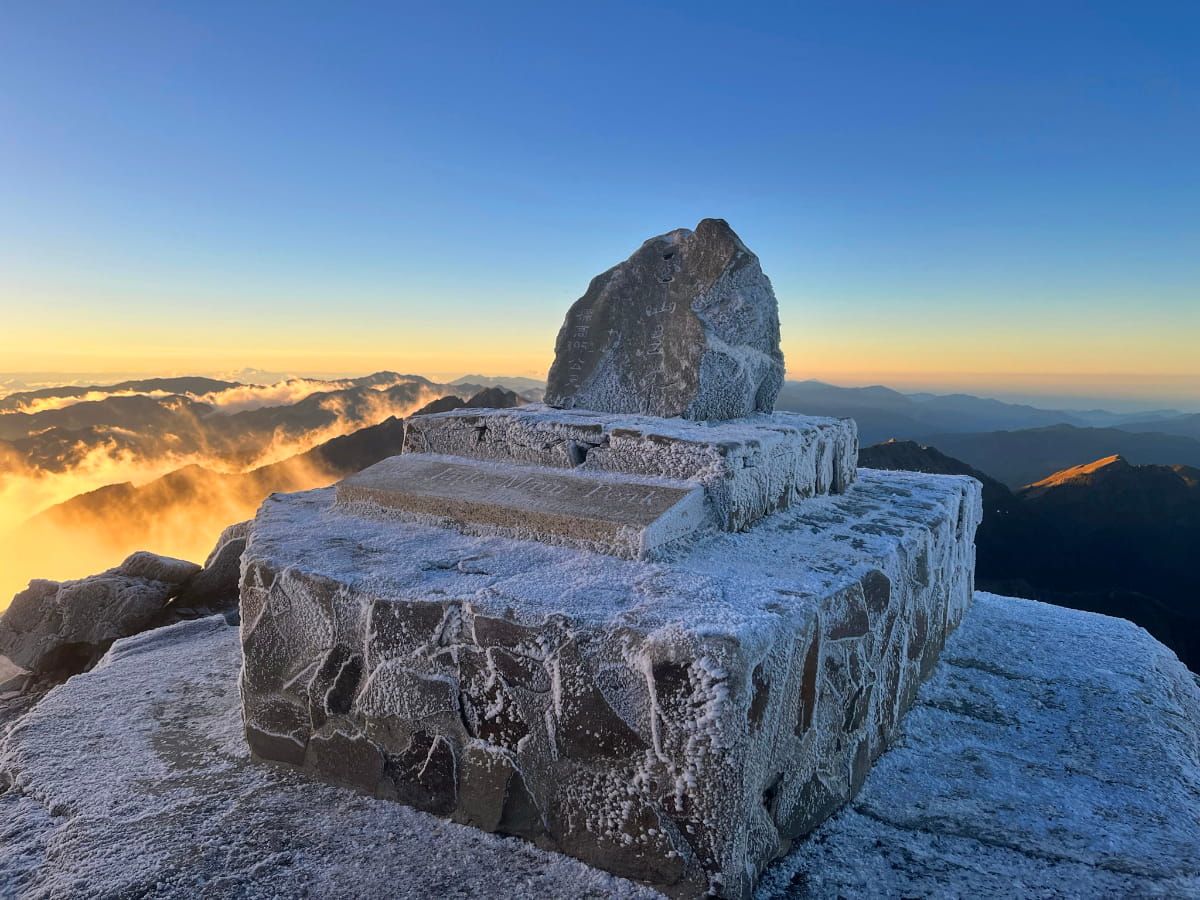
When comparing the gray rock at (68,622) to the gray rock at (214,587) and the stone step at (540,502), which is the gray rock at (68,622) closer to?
the gray rock at (214,587)

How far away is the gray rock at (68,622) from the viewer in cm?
595

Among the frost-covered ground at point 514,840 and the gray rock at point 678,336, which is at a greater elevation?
the gray rock at point 678,336

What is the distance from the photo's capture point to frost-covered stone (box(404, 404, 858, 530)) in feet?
12.0

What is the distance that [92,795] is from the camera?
3164mm

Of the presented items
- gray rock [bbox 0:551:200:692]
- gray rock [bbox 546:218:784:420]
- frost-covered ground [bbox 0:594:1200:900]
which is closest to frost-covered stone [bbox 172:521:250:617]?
gray rock [bbox 0:551:200:692]

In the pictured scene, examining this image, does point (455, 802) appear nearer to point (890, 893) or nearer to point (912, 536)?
point (890, 893)

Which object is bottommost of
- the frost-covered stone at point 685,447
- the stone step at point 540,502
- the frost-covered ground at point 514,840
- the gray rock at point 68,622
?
the gray rock at point 68,622

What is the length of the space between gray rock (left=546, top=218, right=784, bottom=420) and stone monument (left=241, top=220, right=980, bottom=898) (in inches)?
1.1

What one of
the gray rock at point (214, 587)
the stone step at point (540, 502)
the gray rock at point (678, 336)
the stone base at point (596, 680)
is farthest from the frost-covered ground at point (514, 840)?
the gray rock at point (678, 336)

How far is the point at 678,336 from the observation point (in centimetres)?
489

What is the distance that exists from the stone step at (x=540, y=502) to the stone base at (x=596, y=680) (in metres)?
0.11

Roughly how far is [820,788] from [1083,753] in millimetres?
1881

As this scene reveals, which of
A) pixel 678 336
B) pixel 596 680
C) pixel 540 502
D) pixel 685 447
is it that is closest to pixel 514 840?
pixel 596 680

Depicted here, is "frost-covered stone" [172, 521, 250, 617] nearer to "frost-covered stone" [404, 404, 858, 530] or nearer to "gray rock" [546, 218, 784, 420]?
"frost-covered stone" [404, 404, 858, 530]
